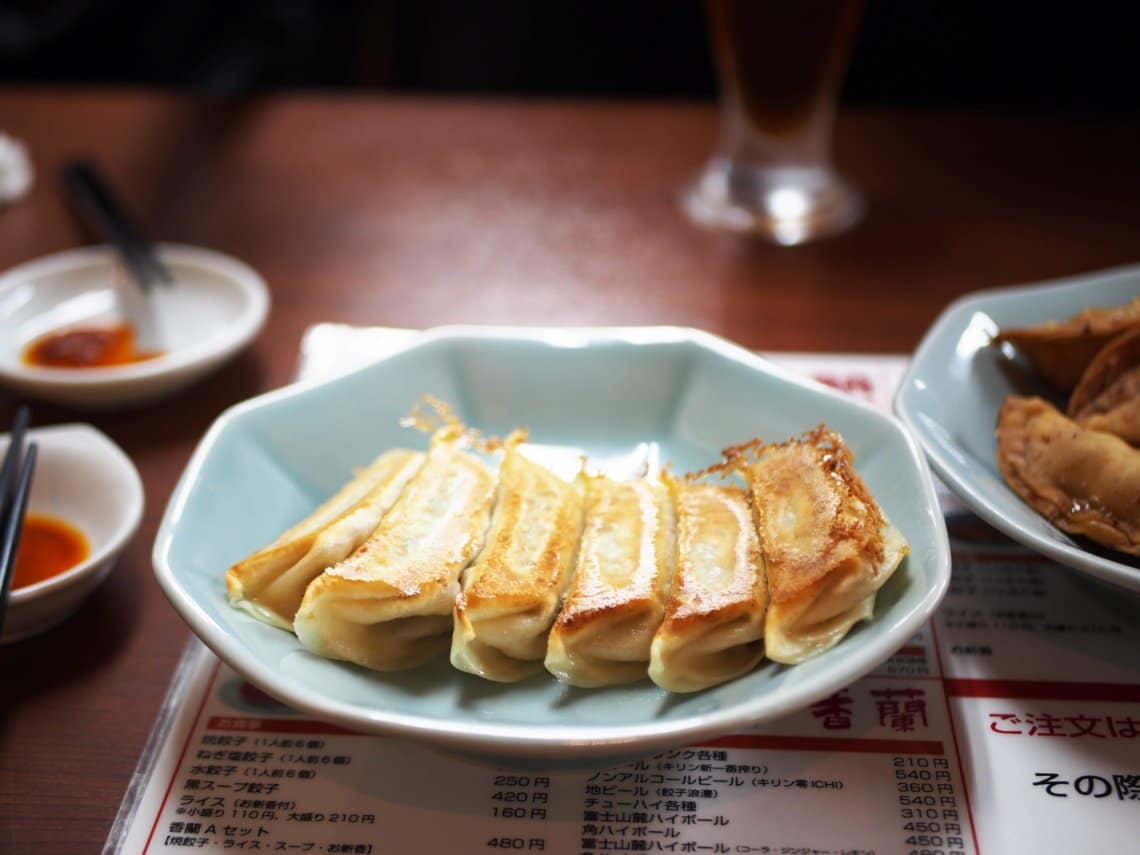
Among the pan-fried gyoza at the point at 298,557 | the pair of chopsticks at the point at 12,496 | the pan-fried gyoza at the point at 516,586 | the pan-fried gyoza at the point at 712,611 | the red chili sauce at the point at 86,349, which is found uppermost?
the pan-fried gyoza at the point at 712,611

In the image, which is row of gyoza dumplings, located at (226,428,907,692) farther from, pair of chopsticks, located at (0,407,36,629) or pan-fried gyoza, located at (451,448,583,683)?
pair of chopsticks, located at (0,407,36,629)

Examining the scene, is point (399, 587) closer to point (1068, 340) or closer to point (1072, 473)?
point (1072, 473)

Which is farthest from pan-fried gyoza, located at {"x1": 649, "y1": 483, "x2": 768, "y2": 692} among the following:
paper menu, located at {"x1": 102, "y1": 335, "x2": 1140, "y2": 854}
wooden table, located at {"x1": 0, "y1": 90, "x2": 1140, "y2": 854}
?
wooden table, located at {"x1": 0, "y1": 90, "x2": 1140, "y2": 854}

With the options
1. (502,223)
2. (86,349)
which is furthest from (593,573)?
(502,223)

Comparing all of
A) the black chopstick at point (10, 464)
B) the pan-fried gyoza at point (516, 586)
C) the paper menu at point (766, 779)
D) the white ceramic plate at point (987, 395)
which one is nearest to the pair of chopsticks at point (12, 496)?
the black chopstick at point (10, 464)

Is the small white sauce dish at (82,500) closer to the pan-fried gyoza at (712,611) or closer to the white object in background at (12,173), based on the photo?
the pan-fried gyoza at (712,611)

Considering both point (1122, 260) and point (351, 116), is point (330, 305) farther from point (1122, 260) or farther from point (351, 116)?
point (1122, 260)

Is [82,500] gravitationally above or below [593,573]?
below
